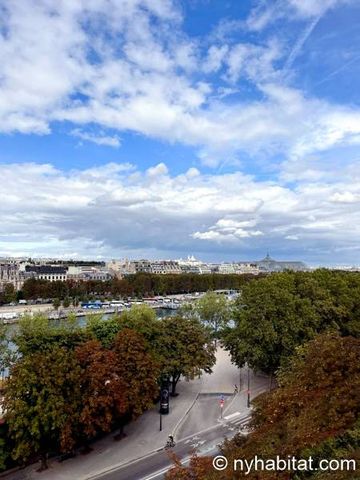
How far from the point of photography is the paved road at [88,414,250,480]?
1805cm

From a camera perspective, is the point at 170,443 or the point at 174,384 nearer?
the point at 170,443

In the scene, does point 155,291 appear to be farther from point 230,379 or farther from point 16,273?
point 230,379

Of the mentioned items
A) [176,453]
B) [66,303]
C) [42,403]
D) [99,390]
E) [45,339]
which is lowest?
[176,453]

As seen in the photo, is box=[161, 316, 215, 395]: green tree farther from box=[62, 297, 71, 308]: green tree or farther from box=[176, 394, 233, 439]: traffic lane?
box=[62, 297, 71, 308]: green tree

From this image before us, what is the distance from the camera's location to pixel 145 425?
23.6 metres

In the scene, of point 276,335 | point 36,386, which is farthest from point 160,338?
point 36,386

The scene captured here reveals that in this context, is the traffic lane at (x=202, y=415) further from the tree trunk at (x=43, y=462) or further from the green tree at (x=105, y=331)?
the tree trunk at (x=43, y=462)

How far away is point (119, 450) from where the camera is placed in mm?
20625

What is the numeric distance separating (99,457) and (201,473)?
450 inches

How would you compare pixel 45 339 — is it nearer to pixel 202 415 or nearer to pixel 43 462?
pixel 43 462

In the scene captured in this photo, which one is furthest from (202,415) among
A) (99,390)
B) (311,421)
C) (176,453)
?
(311,421)

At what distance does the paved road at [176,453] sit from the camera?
18.0 metres

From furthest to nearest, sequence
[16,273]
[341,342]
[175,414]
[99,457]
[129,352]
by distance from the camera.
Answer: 1. [16,273]
2. [175,414]
3. [129,352]
4. [99,457]
5. [341,342]

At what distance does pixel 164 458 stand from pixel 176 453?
0.61 meters
